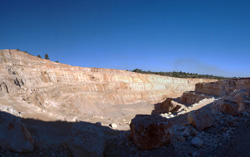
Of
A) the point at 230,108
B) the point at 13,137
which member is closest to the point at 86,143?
the point at 13,137

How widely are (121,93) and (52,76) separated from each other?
1481 cm

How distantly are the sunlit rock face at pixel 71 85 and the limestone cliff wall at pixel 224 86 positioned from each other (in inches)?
473

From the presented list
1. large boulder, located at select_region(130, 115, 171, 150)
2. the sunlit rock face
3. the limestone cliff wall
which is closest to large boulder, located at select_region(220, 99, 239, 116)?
large boulder, located at select_region(130, 115, 171, 150)

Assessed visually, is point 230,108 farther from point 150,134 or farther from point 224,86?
point 224,86

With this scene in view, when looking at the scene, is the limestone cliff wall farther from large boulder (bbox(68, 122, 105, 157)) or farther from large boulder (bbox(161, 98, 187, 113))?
large boulder (bbox(68, 122, 105, 157))

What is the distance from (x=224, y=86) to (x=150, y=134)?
82.7 feet

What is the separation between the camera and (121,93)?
31953mm

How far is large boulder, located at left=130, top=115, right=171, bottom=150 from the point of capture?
4.66 meters

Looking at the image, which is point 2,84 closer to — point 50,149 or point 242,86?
point 50,149

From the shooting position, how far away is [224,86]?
2389 cm

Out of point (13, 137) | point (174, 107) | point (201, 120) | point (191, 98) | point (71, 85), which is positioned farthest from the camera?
point (191, 98)

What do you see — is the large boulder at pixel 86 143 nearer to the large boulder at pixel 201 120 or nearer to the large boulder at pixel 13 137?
the large boulder at pixel 13 137

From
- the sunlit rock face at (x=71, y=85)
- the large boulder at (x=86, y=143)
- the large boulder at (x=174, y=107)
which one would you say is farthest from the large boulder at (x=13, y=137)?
the large boulder at (x=174, y=107)

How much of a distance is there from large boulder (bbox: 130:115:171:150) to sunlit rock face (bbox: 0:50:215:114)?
1099 cm
